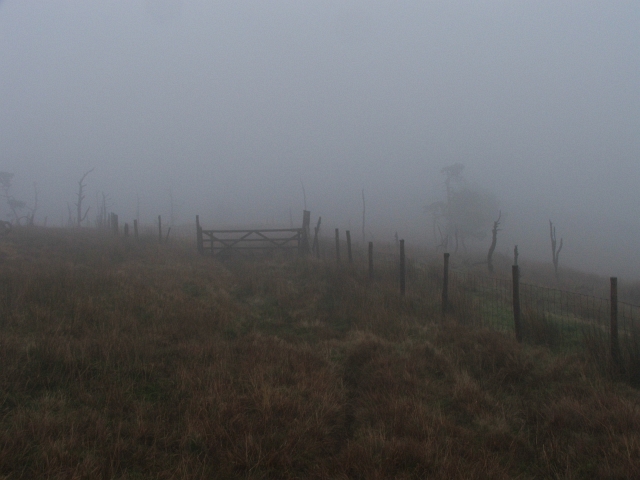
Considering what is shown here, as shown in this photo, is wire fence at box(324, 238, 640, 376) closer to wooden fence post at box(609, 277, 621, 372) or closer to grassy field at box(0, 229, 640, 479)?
wooden fence post at box(609, 277, 621, 372)

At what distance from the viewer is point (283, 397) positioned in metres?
4.18

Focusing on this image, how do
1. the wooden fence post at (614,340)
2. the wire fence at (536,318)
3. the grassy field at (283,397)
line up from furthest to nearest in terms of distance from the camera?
the wire fence at (536,318)
the wooden fence post at (614,340)
the grassy field at (283,397)

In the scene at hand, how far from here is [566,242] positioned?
57375 mm

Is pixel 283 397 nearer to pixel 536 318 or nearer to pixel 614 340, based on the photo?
pixel 614 340

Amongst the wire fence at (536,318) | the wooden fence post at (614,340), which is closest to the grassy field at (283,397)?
the wooden fence post at (614,340)

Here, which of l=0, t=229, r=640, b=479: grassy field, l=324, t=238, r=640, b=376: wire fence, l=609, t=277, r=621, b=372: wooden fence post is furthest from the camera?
l=324, t=238, r=640, b=376: wire fence

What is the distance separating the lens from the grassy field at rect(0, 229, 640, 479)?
3.26 m

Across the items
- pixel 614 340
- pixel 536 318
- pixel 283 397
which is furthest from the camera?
pixel 536 318

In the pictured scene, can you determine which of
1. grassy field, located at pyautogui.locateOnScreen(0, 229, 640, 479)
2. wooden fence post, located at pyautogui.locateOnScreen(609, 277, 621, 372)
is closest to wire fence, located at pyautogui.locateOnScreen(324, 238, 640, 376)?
wooden fence post, located at pyautogui.locateOnScreen(609, 277, 621, 372)

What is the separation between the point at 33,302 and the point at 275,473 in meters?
6.14

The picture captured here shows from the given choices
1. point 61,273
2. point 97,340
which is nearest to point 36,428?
point 97,340

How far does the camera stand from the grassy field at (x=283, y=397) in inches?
128

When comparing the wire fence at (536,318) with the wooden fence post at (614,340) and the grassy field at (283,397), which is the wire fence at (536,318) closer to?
the wooden fence post at (614,340)

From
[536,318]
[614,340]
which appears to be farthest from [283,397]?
[536,318]
